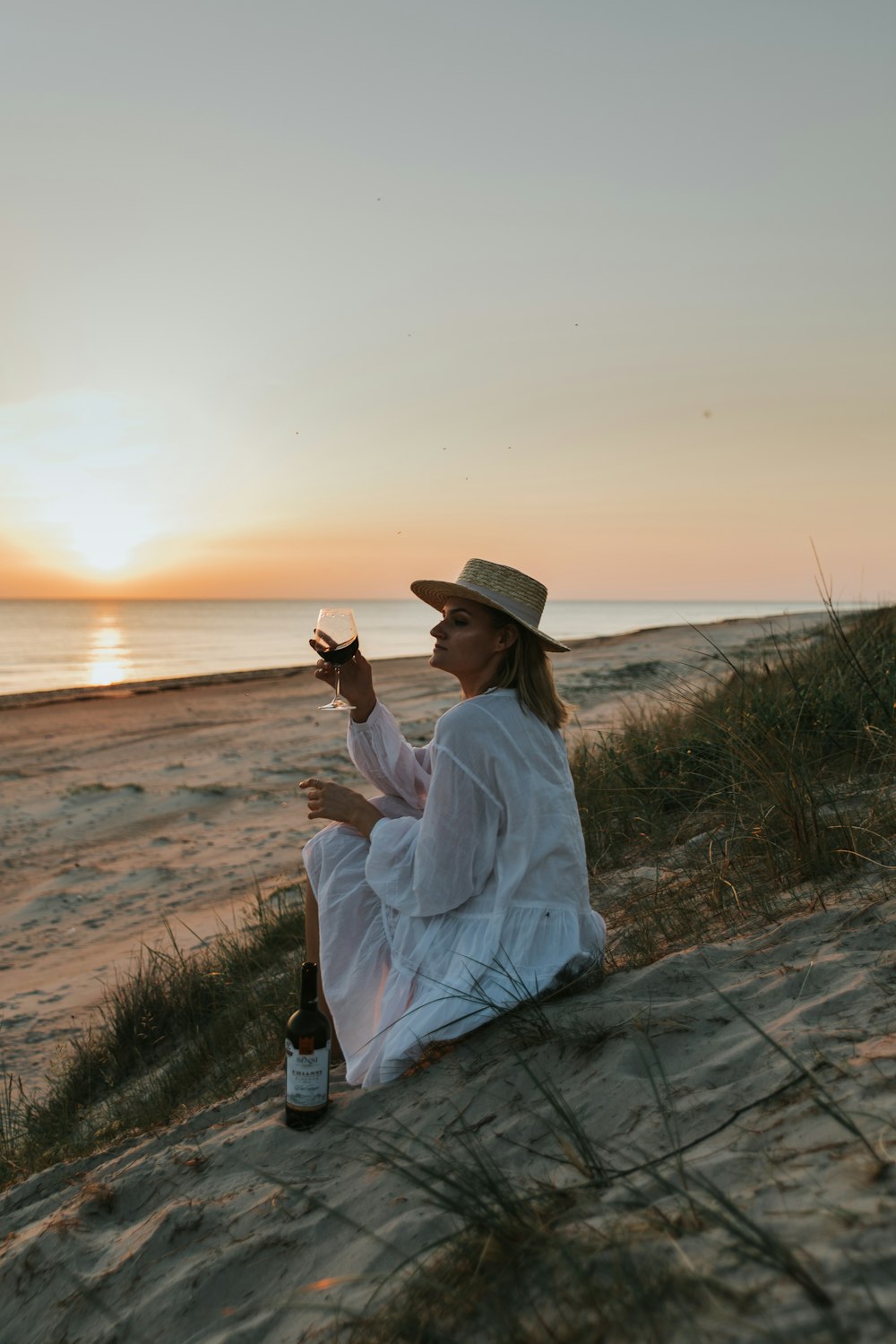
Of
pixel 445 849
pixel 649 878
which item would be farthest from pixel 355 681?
pixel 649 878

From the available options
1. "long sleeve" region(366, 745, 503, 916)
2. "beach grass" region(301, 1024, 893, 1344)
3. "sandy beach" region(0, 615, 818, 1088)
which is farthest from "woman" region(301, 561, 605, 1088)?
"sandy beach" region(0, 615, 818, 1088)

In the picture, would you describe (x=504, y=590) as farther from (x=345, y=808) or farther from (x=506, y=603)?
(x=345, y=808)

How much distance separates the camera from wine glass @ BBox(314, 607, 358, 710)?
3684 mm

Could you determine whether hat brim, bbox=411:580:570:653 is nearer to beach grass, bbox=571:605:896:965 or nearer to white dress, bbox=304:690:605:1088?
white dress, bbox=304:690:605:1088

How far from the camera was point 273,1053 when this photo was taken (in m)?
3.76

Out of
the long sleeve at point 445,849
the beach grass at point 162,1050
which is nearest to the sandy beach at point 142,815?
the beach grass at point 162,1050

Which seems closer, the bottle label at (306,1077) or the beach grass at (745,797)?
the bottle label at (306,1077)

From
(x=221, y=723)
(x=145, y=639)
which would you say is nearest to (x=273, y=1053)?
(x=221, y=723)

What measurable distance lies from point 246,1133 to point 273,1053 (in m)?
0.91

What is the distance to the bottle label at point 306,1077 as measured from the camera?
281 centimetres

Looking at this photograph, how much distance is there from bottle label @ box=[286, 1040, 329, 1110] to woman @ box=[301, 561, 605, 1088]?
0.20 m

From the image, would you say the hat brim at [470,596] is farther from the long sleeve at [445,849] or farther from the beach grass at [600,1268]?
the beach grass at [600,1268]

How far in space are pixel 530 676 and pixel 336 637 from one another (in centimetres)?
86

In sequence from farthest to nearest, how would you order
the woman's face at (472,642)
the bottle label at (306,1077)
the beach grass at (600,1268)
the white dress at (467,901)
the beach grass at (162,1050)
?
the beach grass at (162,1050) → the woman's face at (472,642) → the white dress at (467,901) → the bottle label at (306,1077) → the beach grass at (600,1268)
